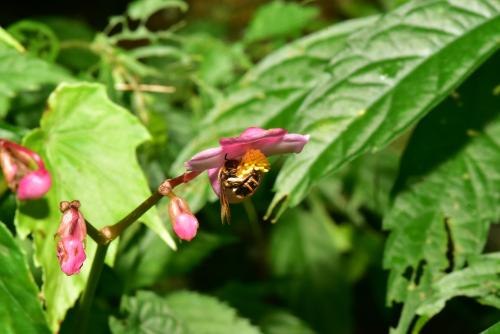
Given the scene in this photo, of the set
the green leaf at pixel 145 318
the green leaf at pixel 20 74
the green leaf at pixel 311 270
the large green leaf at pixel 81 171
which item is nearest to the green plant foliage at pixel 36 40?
the green leaf at pixel 20 74

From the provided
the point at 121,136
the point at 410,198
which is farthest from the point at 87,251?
the point at 410,198

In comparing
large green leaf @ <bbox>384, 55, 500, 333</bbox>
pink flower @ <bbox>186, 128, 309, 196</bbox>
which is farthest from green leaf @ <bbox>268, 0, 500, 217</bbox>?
pink flower @ <bbox>186, 128, 309, 196</bbox>

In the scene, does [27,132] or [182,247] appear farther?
[182,247]

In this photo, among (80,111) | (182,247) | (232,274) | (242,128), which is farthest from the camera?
(232,274)

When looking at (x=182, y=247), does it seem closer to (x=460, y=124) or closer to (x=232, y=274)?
(x=460, y=124)

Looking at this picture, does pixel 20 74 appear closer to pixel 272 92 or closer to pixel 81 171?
pixel 81 171

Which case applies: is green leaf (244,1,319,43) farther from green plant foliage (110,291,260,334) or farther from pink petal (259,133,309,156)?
pink petal (259,133,309,156)

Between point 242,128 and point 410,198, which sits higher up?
point 242,128

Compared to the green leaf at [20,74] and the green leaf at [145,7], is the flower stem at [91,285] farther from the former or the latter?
the green leaf at [145,7]
